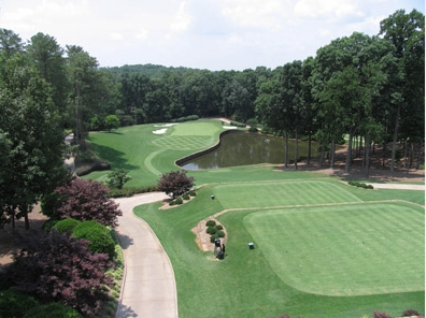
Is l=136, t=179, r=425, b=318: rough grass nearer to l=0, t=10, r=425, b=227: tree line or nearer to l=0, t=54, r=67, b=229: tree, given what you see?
l=0, t=54, r=67, b=229: tree

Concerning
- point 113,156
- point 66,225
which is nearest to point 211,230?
point 66,225

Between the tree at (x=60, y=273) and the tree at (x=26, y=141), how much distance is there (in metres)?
4.55

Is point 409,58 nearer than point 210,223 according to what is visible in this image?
No

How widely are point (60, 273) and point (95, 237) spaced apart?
4.83 meters

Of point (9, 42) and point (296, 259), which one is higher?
point (9, 42)

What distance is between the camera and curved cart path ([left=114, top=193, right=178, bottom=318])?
16562 millimetres

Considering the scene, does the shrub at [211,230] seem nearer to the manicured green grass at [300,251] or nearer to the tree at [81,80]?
the manicured green grass at [300,251]

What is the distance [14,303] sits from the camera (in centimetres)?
1338

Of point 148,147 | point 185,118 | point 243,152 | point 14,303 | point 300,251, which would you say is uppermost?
point 185,118

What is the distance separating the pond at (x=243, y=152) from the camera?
2377 inches

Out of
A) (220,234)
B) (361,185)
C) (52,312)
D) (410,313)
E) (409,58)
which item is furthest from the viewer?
(409,58)

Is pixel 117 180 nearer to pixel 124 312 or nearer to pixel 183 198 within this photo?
pixel 183 198

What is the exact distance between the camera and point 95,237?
19672mm

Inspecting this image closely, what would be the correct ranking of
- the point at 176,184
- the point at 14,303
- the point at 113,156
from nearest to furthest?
the point at 14,303, the point at 176,184, the point at 113,156
